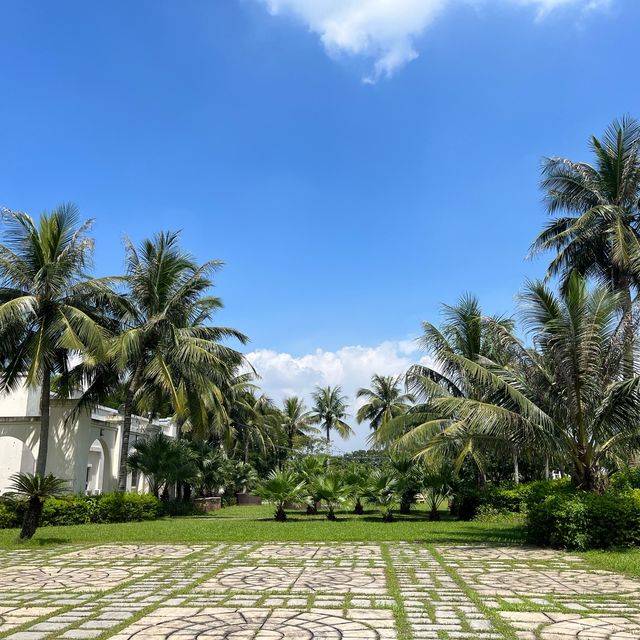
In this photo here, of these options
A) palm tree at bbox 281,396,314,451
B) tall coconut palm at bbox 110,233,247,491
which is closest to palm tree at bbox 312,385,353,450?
palm tree at bbox 281,396,314,451

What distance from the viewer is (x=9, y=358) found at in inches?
691

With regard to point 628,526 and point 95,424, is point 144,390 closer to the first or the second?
point 95,424

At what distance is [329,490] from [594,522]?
30.8 ft

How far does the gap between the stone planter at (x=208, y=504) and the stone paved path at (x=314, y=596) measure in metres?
15.1

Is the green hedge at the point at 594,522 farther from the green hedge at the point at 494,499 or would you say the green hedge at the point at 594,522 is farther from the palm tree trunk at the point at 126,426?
the palm tree trunk at the point at 126,426

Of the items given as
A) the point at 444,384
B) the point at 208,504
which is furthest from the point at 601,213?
the point at 208,504

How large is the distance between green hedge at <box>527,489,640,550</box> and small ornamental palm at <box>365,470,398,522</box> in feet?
25.2

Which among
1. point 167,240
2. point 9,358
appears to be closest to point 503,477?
point 167,240

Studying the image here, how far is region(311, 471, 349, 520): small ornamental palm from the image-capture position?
61.1 ft

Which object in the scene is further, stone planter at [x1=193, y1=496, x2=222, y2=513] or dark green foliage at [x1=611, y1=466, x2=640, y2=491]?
stone planter at [x1=193, y1=496, x2=222, y2=513]

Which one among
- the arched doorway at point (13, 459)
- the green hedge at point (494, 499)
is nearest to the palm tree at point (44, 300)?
the arched doorway at point (13, 459)

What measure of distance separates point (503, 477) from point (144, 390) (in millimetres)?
16769

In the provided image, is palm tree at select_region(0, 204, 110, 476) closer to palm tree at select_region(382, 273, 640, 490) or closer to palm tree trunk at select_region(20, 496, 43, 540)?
palm tree trunk at select_region(20, 496, 43, 540)

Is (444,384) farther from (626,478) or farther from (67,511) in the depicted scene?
(67,511)
